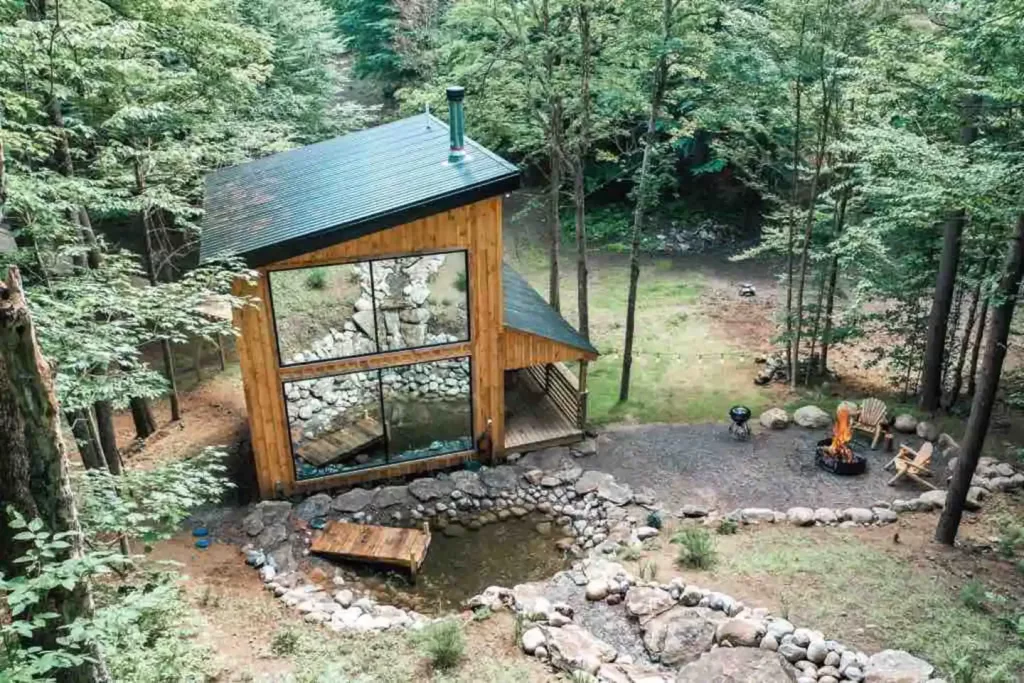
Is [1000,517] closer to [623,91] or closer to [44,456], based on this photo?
[623,91]

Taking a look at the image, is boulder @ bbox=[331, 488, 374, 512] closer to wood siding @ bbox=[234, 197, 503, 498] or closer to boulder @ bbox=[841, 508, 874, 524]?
wood siding @ bbox=[234, 197, 503, 498]

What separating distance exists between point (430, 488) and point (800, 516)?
5640mm

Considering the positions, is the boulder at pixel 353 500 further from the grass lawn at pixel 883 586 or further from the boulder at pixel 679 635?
the boulder at pixel 679 635

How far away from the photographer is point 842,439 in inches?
458

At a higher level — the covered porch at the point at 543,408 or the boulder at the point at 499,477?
the covered porch at the point at 543,408

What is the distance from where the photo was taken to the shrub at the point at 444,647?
24.2 feet

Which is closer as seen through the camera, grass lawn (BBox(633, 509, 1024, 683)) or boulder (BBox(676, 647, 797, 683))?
boulder (BBox(676, 647, 797, 683))

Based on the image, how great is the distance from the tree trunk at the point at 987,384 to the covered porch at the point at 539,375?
18.6ft

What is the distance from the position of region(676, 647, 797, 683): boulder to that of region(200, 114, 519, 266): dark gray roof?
6.82 metres

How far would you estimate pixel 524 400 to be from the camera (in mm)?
14000

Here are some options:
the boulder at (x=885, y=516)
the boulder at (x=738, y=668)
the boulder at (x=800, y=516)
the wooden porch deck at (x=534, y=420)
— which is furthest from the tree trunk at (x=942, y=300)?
the boulder at (x=738, y=668)

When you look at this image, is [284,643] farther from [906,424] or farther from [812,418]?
[906,424]

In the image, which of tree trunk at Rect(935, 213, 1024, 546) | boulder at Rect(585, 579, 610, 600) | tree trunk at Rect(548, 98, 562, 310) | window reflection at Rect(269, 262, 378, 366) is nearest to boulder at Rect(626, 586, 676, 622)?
boulder at Rect(585, 579, 610, 600)

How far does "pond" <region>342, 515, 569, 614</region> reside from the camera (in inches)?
383
